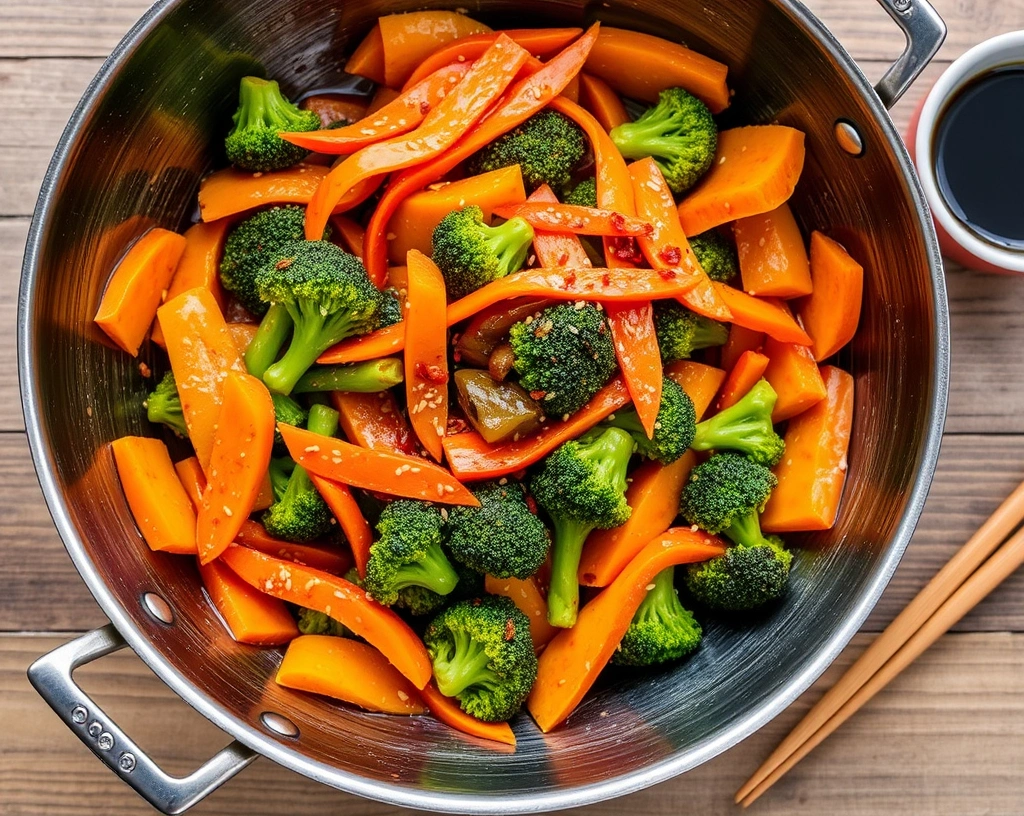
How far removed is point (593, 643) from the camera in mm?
1771

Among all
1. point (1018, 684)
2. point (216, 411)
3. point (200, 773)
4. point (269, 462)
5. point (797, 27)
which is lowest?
point (1018, 684)

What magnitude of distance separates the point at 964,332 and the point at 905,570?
0.61 metres

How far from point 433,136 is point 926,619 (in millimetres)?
1571

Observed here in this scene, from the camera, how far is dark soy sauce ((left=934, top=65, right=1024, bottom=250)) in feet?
6.59

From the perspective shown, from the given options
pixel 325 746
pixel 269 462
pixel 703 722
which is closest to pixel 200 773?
pixel 325 746

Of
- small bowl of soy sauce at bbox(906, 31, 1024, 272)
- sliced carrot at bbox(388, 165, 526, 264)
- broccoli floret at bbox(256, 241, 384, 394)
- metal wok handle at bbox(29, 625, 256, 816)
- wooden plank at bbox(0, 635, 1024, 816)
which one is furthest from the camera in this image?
wooden plank at bbox(0, 635, 1024, 816)

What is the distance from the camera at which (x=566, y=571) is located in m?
1.82

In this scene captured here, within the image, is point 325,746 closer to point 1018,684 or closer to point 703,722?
point 703,722

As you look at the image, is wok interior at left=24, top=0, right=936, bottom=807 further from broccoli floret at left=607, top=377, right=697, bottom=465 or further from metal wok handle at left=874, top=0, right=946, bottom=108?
broccoli floret at left=607, top=377, right=697, bottom=465

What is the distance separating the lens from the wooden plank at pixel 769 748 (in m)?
2.09

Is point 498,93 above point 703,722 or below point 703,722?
above

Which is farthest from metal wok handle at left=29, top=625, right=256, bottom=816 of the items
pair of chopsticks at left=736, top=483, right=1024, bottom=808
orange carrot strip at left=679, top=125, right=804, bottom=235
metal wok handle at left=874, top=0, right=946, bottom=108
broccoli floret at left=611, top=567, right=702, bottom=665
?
metal wok handle at left=874, top=0, right=946, bottom=108

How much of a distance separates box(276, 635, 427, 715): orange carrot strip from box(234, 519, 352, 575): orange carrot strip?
0.51 ft

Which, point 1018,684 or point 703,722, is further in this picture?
point 1018,684
